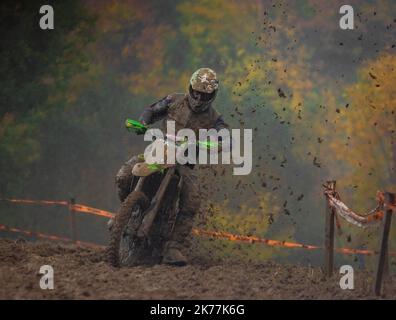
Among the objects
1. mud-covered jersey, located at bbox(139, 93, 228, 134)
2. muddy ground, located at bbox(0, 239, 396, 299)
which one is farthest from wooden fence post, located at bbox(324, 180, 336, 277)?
mud-covered jersey, located at bbox(139, 93, 228, 134)

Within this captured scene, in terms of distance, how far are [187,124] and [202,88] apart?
51 cm

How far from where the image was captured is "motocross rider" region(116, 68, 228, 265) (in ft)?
26.9

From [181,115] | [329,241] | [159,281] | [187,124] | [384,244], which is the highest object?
[181,115]

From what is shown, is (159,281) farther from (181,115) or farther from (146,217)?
(181,115)

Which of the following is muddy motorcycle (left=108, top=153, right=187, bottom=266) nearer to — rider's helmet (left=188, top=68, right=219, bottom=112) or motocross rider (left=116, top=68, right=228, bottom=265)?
motocross rider (left=116, top=68, right=228, bottom=265)

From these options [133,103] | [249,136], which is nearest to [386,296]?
[249,136]

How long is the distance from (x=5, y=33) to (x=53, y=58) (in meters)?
2.06

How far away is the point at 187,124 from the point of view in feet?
27.6

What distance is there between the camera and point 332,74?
3114cm

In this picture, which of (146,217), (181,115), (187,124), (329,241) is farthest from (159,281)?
(181,115)

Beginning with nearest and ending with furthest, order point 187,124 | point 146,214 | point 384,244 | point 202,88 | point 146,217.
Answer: point 384,244, point 146,217, point 146,214, point 202,88, point 187,124

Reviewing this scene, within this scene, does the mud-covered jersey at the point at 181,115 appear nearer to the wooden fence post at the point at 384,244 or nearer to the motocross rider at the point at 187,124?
the motocross rider at the point at 187,124

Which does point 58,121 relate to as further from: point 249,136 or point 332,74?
point 332,74

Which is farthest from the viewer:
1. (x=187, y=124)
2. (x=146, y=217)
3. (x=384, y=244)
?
(x=187, y=124)
